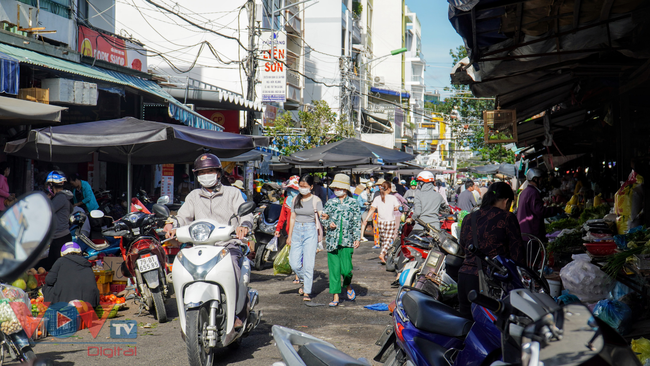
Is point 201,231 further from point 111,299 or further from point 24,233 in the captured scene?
point 24,233

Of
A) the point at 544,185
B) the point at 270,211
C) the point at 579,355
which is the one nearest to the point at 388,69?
the point at 544,185

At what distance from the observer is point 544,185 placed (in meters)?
16.7

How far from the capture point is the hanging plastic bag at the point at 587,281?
4.63 meters

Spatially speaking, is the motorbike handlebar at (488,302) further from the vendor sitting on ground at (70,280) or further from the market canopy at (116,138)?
the market canopy at (116,138)

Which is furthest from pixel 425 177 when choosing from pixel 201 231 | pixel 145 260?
pixel 201 231

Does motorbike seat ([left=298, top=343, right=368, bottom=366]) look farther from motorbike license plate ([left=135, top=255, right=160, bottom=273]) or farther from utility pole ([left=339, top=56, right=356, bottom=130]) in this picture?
utility pole ([left=339, top=56, right=356, bottom=130])

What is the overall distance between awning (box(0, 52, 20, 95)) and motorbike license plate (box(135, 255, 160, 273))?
3.58m

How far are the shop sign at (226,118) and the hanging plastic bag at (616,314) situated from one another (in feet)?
53.4

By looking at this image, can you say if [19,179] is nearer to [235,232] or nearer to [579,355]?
[235,232]

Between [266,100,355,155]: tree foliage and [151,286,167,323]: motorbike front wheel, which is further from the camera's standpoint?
[266,100,355,155]: tree foliage

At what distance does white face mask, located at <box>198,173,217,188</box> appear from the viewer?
588cm

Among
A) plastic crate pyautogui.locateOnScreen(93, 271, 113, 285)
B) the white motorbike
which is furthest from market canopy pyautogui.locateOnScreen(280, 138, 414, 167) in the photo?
the white motorbike

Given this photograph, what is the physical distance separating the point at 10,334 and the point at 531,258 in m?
4.33

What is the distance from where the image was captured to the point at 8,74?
8.12 m
